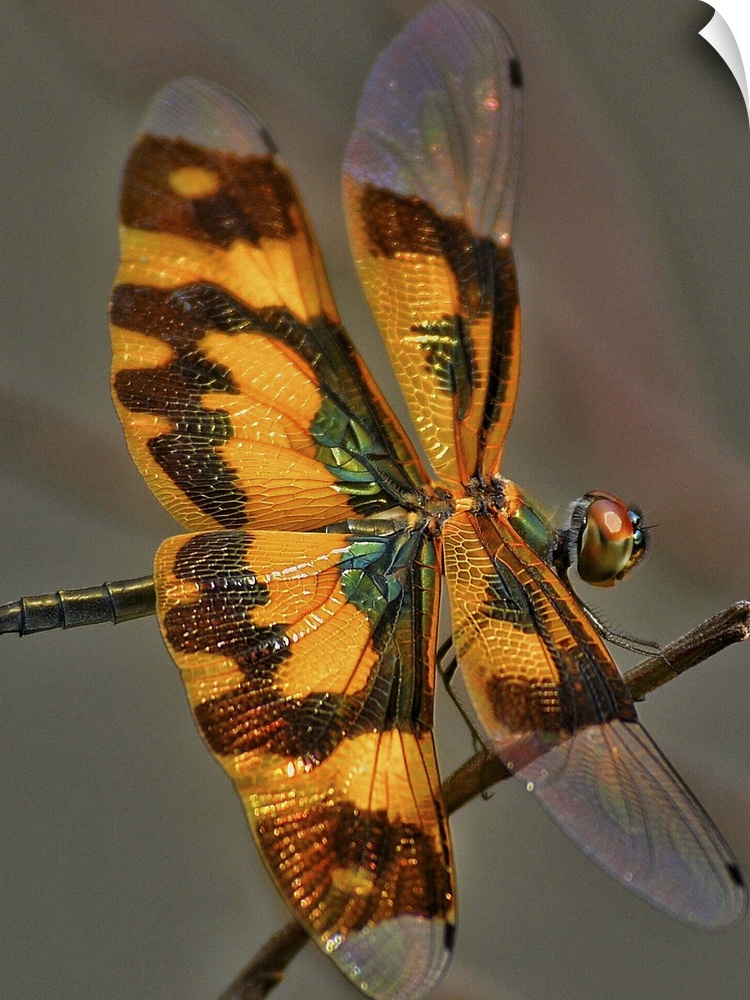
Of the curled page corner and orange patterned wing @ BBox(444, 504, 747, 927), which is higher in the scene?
the curled page corner

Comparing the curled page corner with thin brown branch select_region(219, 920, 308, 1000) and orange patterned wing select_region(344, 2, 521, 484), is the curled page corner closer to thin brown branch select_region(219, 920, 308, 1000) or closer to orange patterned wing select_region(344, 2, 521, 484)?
orange patterned wing select_region(344, 2, 521, 484)

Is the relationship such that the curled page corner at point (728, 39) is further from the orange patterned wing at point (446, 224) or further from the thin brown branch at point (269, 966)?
the thin brown branch at point (269, 966)

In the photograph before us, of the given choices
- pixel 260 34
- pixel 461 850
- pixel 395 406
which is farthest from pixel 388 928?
pixel 260 34

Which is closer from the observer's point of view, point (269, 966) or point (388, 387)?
point (269, 966)

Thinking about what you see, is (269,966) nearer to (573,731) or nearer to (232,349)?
(573,731)

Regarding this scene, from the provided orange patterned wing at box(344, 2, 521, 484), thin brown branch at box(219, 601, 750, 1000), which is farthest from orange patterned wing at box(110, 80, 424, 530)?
thin brown branch at box(219, 601, 750, 1000)

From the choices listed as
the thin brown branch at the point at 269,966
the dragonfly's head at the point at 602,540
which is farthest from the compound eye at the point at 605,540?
the thin brown branch at the point at 269,966

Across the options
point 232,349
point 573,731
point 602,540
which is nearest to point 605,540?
point 602,540
